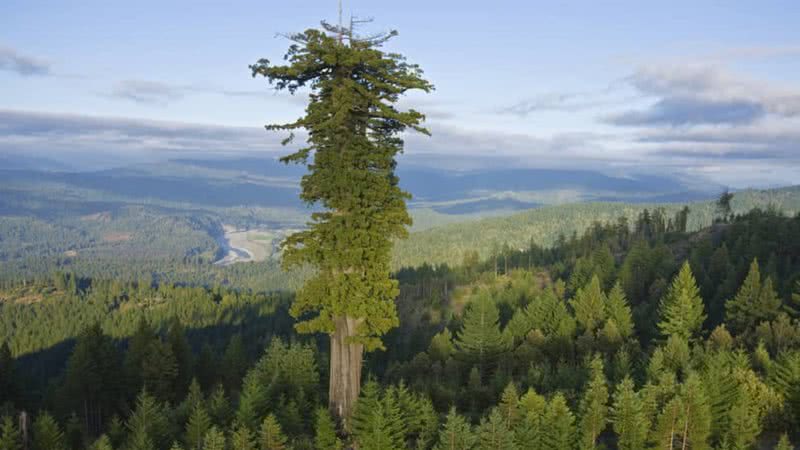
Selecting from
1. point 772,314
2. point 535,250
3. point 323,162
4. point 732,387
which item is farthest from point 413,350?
point 535,250

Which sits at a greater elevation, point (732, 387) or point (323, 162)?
point (323, 162)

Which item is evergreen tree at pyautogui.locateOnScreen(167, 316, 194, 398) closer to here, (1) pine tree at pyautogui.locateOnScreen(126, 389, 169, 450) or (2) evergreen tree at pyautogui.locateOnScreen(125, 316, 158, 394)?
(2) evergreen tree at pyautogui.locateOnScreen(125, 316, 158, 394)

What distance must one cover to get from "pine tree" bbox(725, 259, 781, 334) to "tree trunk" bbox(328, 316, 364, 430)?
46812mm

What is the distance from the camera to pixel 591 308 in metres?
62.9

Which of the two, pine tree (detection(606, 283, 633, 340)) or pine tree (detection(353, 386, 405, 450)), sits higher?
pine tree (detection(353, 386, 405, 450))

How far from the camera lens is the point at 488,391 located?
41.0m

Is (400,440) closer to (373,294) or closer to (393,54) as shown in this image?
(373,294)

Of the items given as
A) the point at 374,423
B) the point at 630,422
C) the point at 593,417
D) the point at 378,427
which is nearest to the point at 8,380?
the point at 374,423

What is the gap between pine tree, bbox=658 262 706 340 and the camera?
5594 centimetres

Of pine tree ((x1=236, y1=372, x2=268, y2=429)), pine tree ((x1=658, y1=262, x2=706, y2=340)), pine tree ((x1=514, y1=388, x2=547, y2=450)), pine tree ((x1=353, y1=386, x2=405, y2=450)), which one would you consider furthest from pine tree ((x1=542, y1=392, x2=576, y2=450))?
pine tree ((x1=658, y1=262, x2=706, y2=340))

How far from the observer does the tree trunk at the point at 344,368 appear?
24.5 meters

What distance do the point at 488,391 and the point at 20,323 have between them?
568 ft

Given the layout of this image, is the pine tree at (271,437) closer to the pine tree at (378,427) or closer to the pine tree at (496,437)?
the pine tree at (378,427)

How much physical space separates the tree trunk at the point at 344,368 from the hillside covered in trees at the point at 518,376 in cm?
92
